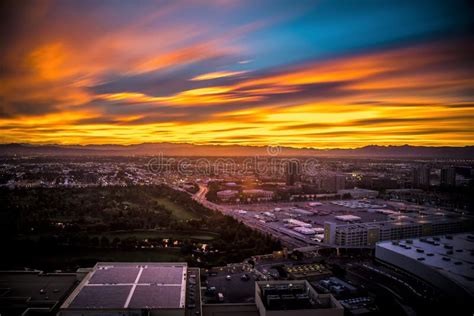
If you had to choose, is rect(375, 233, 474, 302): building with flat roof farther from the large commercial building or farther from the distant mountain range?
the distant mountain range

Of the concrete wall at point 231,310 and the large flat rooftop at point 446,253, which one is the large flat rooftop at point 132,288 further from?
the large flat rooftop at point 446,253

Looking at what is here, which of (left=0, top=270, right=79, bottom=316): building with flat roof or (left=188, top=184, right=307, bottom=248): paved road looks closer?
(left=0, top=270, right=79, bottom=316): building with flat roof

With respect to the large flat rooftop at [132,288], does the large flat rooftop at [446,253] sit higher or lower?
lower

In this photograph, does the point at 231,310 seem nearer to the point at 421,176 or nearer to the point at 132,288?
the point at 132,288

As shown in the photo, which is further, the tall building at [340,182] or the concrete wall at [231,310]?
the tall building at [340,182]

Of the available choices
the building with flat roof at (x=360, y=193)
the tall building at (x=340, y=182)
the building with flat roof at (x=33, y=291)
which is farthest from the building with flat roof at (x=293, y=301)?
the tall building at (x=340, y=182)

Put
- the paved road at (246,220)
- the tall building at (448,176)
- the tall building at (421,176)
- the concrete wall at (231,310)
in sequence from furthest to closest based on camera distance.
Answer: the tall building at (421,176) < the tall building at (448,176) < the paved road at (246,220) < the concrete wall at (231,310)

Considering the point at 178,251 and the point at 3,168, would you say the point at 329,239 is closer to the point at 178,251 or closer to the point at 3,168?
the point at 178,251

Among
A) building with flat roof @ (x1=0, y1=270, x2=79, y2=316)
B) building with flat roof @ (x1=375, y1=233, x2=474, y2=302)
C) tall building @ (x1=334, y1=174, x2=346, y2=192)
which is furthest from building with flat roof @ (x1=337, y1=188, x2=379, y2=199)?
building with flat roof @ (x1=0, y1=270, x2=79, y2=316)
